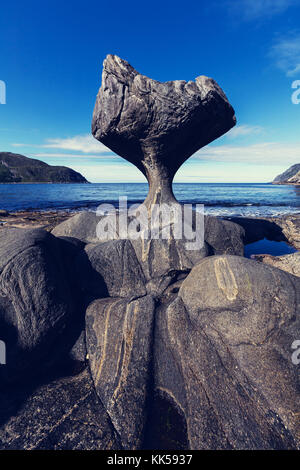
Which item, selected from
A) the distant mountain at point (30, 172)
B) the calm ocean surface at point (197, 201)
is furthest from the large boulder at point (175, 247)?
the distant mountain at point (30, 172)

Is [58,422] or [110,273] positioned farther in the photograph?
[110,273]

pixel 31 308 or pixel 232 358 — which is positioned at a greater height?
pixel 31 308

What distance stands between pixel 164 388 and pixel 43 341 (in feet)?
7.95

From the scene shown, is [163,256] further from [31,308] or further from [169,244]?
[31,308]

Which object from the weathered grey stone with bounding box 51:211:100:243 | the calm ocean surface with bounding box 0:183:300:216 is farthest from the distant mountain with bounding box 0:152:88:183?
the weathered grey stone with bounding box 51:211:100:243

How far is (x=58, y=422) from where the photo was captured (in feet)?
11.3

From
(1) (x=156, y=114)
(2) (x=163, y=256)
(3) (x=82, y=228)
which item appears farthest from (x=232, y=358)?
(1) (x=156, y=114)

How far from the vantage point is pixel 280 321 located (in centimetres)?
383

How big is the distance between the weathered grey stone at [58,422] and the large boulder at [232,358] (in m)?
0.94

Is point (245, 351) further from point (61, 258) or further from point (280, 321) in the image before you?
point (61, 258)

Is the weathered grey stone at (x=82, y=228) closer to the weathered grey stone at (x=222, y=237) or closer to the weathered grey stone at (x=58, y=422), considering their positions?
the weathered grey stone at (x=222, y=237)

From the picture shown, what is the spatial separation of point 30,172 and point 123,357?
183914 mm

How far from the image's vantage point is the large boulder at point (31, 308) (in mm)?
4109
